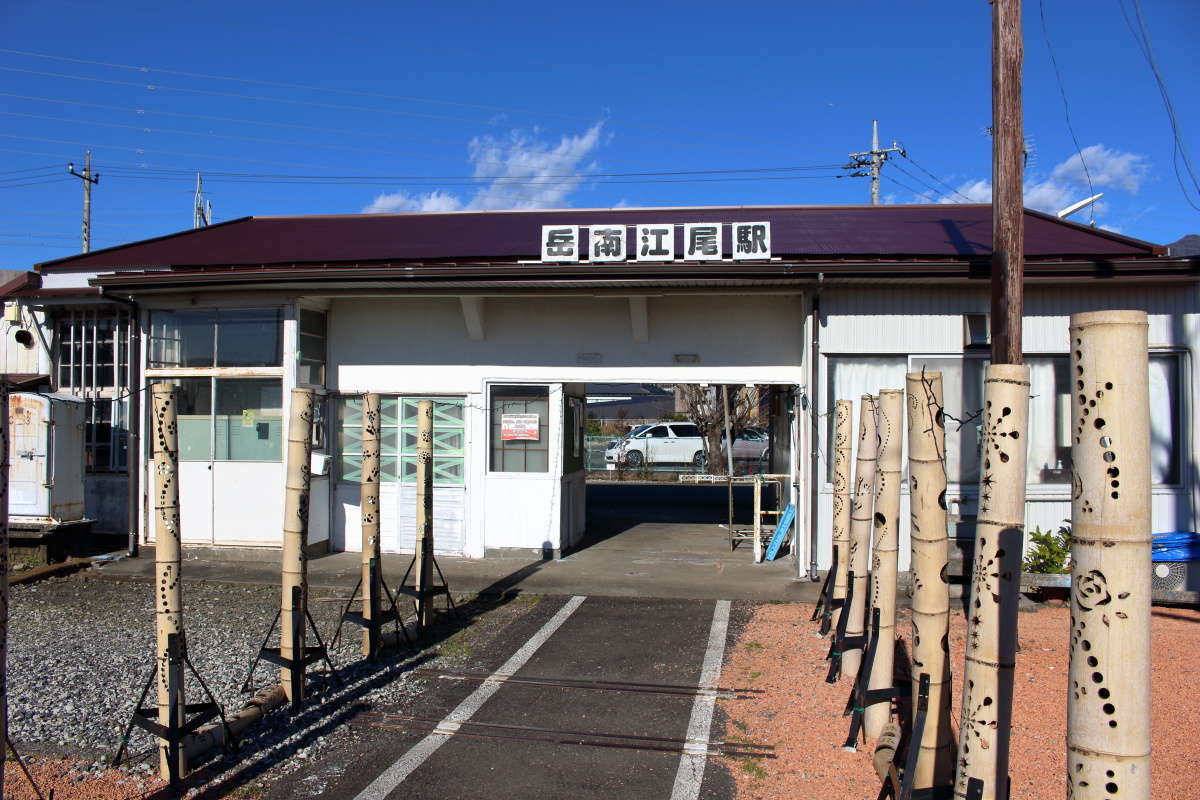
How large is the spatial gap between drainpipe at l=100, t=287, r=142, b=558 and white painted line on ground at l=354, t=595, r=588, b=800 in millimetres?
6693

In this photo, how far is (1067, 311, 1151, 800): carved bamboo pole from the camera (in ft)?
7.02

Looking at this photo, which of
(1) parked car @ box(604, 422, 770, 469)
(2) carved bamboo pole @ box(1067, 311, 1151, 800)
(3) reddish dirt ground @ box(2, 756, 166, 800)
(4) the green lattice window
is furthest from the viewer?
(1) parked car @ box(604, 422, 770, 469)

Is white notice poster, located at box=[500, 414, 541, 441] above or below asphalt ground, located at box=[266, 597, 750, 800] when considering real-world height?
above

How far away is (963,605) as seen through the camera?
8.62 metres

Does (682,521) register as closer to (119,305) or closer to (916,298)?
(916,298)

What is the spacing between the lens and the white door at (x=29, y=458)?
10734 millimetres

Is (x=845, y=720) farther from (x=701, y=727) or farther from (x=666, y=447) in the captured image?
(x=666, y=447)

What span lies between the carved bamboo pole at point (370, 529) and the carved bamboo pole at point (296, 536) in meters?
0.90

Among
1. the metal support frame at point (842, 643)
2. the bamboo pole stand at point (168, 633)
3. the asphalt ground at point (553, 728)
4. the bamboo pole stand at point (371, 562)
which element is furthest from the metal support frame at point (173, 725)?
the metal support frame at point (842, 643)

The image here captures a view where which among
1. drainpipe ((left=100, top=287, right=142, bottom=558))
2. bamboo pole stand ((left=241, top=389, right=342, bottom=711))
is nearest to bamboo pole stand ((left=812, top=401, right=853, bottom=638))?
bamboo pole stand ((left=241, top=389, right=342, bottom=711))

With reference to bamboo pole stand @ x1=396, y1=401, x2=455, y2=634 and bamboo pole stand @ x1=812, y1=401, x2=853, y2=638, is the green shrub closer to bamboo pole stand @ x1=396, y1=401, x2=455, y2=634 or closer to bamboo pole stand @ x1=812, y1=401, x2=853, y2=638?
bamboo pole stand @ x1=812, y1=401, x2=853, y2=638

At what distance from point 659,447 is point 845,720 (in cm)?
2198

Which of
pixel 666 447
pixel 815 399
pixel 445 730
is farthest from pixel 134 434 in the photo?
pixel 666 447

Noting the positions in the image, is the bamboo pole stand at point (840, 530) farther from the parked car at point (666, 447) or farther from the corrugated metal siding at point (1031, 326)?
the parked car at point (666, 447)
